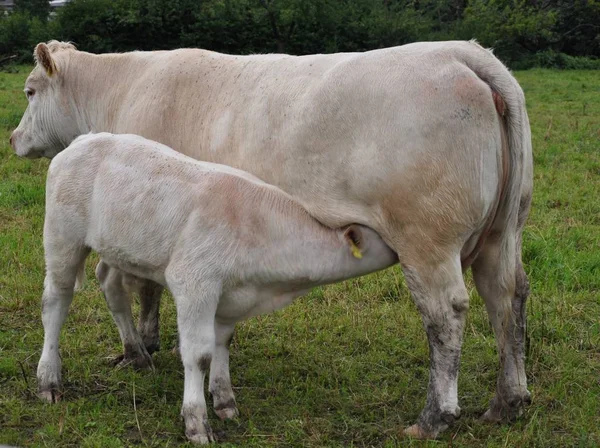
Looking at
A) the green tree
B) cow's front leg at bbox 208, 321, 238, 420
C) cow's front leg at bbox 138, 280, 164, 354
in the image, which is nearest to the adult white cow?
cow's front leg at bbox 208, 321, 238, 420

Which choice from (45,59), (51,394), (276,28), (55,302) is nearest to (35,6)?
(276,28)

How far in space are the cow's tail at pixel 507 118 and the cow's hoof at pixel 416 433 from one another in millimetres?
1009

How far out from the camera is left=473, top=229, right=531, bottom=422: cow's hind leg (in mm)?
4523

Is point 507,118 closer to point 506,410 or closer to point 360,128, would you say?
point 360,128

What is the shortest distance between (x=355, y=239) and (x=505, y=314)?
1035 millimetres

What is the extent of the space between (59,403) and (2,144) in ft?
22.7

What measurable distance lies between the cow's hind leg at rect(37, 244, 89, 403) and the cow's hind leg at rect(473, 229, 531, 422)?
2267 mm

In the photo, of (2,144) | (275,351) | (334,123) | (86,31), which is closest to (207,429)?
(275,351)

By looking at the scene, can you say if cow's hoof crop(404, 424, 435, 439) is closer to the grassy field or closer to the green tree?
the grassy field

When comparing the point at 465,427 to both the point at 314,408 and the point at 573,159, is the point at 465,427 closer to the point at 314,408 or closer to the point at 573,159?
the point at 314,408

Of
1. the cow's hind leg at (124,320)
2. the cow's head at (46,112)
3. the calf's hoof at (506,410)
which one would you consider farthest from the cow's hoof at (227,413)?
the cow's head at (46,112)

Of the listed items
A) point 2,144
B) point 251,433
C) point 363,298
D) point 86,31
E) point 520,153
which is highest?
point 520,153

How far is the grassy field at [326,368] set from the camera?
173 inches

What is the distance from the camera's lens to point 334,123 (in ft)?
14.0
